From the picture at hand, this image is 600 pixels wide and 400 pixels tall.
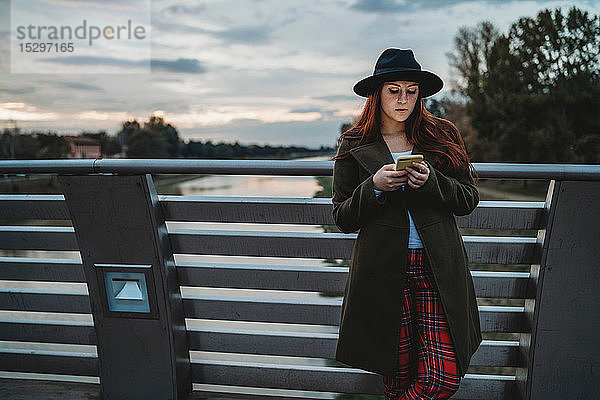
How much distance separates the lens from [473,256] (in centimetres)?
243

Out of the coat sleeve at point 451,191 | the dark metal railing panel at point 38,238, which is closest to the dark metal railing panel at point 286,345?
the dark metal railing panel at point 38,238

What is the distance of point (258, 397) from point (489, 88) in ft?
92.3

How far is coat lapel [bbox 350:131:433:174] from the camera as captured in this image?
6.09 feet

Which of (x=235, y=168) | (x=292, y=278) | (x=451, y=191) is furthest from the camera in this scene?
(x=292, y=278)

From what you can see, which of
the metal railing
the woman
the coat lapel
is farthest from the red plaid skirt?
the metal railing

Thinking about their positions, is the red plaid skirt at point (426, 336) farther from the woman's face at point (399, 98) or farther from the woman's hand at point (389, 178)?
the woman's face at point (399, 98)

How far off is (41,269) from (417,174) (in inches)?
82.7

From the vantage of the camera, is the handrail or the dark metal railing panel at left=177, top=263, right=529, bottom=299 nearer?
the handrail

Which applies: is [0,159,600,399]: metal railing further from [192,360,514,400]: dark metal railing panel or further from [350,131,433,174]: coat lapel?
[350,131,433,174]: coat lapel

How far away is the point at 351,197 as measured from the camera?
72.4 inches

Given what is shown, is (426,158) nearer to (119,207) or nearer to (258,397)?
(119,207)

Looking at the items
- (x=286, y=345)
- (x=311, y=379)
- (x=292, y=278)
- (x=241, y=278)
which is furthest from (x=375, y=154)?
(x=311, y=379)

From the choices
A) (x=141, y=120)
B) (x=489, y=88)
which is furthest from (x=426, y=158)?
(x=141, y=120)

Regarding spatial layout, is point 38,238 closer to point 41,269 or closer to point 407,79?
point 41,269
